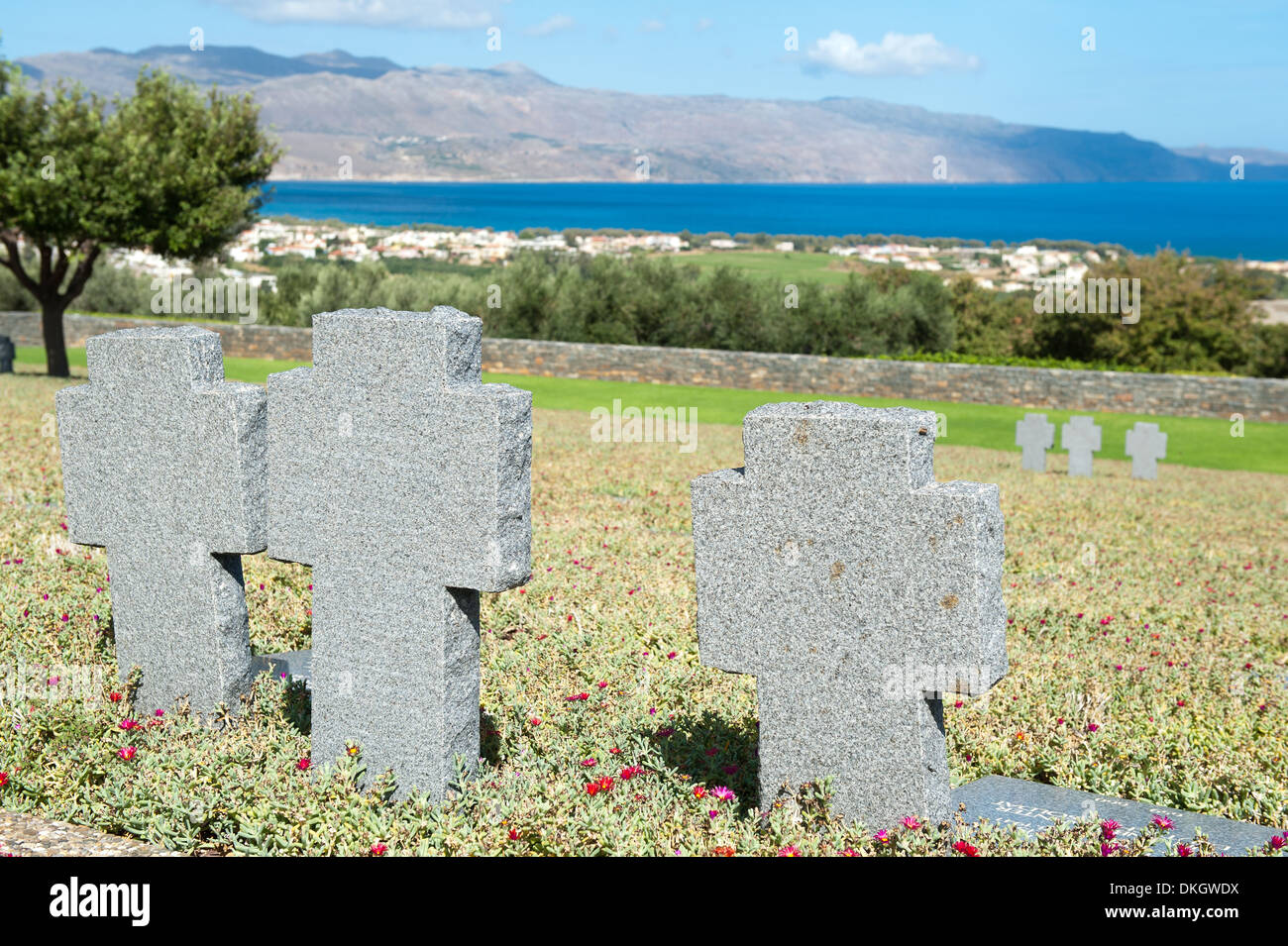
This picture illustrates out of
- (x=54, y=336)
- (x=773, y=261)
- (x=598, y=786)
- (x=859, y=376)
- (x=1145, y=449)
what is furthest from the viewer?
(x=773, y=261)

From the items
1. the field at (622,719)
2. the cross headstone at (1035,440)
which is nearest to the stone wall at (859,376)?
the cross headstone at (1035,440)

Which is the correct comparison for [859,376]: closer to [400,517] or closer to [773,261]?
[400,517]

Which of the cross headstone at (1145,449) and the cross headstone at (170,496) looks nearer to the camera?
the cross headstone at (170,496)

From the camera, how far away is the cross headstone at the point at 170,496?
4594 millimetres

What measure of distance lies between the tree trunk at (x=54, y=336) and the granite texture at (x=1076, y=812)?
23.2 metres

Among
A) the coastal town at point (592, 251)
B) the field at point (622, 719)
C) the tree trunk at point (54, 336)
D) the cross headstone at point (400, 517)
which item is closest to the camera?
the field at point (622, 719)

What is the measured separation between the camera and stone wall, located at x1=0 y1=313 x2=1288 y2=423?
25109mm

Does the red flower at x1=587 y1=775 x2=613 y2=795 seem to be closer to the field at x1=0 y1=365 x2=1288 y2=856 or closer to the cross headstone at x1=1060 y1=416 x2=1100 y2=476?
the field at x1=0 y1=365 x2=1288 y2=856

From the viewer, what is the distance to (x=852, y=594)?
12.1 ft

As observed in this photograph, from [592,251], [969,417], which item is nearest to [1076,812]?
[969,417]

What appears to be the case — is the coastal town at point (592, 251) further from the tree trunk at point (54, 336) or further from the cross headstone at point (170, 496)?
the cross headstone at point (170, 496)

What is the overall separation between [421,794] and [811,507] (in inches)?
69.3

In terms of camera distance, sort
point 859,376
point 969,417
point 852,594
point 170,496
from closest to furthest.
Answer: point 852,594
point 170,496
point 969,417
point 859,376

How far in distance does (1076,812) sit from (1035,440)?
47.7 ft
